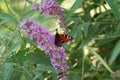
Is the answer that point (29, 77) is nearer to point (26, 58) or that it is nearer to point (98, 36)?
point (26, 58)

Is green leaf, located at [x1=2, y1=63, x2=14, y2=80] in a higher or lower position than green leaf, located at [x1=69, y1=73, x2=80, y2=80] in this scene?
higher

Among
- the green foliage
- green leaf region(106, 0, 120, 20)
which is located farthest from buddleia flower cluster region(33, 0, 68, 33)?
green leaf region(106, 0, 120, 20)

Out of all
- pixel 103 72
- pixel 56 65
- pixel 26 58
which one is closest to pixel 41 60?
pixel 26 58

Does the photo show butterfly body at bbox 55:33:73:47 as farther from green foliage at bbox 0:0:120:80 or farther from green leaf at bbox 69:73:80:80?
green leaf at bbox 69:73:80:80

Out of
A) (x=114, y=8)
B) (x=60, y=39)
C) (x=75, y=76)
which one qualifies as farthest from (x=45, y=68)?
(x=114, y=8)

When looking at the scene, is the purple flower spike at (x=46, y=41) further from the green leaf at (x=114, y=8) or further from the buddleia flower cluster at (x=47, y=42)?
the green leaf at (x=114, y=8)

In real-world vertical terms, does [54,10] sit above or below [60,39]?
above

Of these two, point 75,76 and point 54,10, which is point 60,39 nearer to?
point 54,10

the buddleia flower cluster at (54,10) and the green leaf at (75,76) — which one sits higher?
Result: the buddleia flower cluster at (54,10)

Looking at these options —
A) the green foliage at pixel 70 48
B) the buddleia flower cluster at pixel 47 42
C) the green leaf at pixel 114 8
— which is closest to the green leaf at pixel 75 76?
the green foliage at pixel 70 48

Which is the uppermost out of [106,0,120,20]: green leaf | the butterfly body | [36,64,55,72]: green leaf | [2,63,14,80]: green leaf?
[106,0,120,20]: green leaf

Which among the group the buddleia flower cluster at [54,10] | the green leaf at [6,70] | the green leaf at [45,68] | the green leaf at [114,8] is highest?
the buddleia flower cluster at [54,10]
